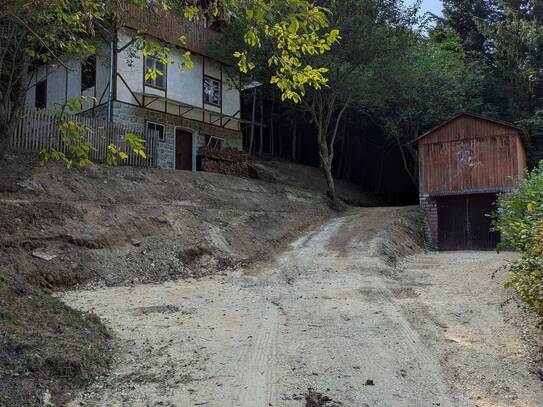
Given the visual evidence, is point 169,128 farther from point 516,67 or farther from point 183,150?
point 516,67

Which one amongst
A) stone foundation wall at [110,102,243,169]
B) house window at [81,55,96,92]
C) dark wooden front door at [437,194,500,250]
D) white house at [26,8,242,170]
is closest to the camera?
dark wooden front door at [437,194,500,250]

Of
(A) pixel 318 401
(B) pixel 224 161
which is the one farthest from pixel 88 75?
(A) pixel 318 401

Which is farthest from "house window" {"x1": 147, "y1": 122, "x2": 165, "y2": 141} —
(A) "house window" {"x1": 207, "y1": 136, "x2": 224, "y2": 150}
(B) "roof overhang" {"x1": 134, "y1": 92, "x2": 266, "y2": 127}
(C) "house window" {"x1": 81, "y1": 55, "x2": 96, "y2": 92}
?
(C) "house window" {"x1": 81, "y1": 55, "x2": 96, "y2": 92}

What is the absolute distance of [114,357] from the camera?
5.64 m

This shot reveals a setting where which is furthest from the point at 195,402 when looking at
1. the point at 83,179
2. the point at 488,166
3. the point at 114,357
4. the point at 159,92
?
the point at 159,92

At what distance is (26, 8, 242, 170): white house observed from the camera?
795 inches

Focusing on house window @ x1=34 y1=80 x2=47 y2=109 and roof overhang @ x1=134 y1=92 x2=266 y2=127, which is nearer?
roof overhang @ x1=134 y1=92 x2=266 y2=127

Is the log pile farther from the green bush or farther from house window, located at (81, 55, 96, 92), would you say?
the green bush

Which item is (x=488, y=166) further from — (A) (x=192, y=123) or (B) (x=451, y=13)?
(B) (x=451, y=13)

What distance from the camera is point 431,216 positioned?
19812 millimetres

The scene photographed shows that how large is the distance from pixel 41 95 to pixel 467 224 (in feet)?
63.9

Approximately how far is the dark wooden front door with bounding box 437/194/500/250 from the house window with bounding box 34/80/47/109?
18106 millimetres

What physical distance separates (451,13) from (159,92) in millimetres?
21263

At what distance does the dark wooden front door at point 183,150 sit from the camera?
74.7 feet
